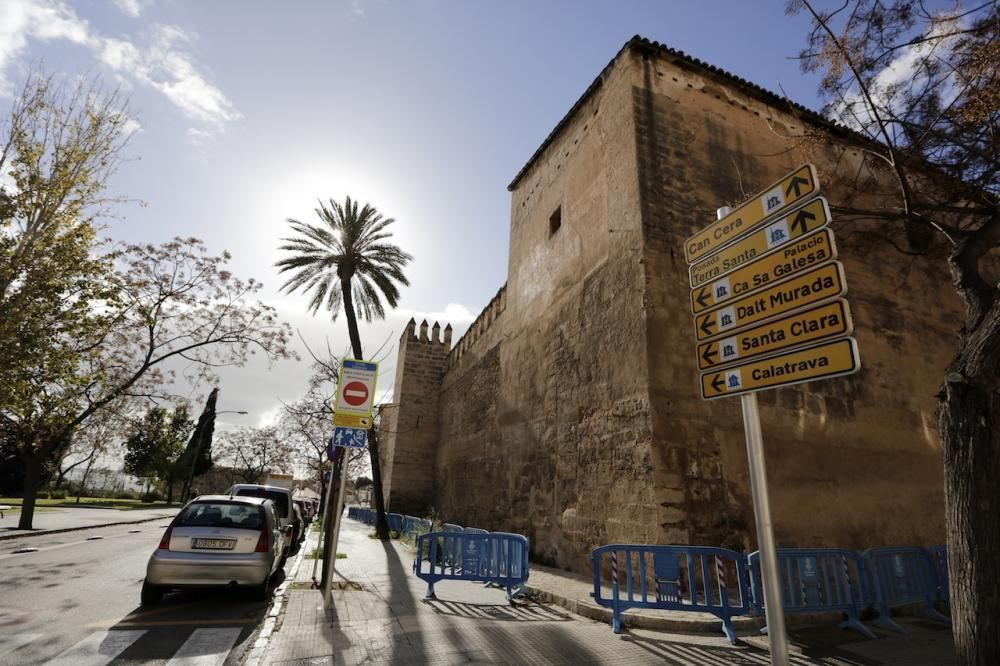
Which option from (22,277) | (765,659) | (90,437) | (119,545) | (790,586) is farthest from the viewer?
(90,437)

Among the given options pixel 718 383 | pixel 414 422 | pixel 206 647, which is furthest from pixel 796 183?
pixel 414 422

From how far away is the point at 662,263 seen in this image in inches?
371

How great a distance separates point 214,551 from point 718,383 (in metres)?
6.33

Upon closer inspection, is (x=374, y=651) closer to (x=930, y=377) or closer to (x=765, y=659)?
(x=765, y=659)

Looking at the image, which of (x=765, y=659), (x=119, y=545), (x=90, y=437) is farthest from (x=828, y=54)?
(x=90, y=437)

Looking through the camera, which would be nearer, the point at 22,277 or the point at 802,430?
the point at 802,430

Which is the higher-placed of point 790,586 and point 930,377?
point 930,377

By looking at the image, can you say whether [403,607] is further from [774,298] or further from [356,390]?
[774,298]

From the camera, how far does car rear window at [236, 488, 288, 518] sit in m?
11.2

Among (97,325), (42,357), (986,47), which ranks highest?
(986,47)

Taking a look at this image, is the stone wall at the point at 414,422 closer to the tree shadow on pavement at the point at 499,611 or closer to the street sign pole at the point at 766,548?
the tree shadow on pavement at the point at 499,611

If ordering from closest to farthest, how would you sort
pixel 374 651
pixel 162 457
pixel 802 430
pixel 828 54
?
1. pixel 374 651
2. pixel 828 54
3. pixel 802 430
4. pixel 162 457

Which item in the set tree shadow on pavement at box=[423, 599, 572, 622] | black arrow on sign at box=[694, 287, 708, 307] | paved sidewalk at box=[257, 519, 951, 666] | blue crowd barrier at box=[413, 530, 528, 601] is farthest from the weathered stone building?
black arrow on sign at box=[694, 287, 708, 307]

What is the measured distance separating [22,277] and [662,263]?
13.1m
